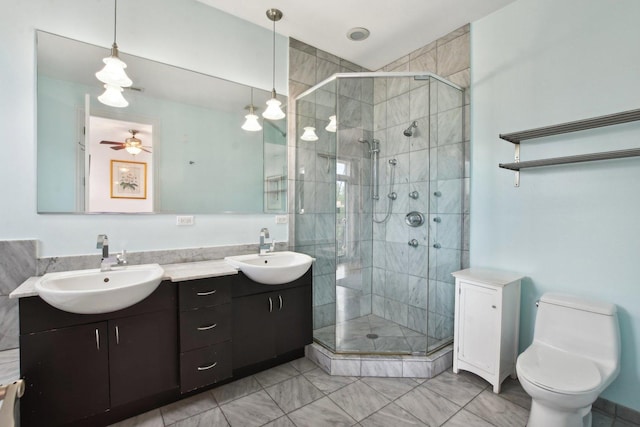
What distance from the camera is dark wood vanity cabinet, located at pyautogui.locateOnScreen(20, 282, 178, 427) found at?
1.44 meters

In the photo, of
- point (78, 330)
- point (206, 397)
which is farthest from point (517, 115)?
point (78, 330)

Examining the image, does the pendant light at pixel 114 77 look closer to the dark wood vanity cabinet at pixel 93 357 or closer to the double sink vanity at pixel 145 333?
the double sink vanity at pixel 145 333

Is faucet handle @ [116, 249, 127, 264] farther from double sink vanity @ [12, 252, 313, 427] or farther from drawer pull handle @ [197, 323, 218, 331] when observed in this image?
drawer pull handle @ [197, 323, 218, 331]

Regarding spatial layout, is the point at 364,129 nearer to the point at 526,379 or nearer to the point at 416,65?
the point at 416,65

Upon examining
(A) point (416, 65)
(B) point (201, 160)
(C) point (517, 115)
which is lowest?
(B) point (201, 160)

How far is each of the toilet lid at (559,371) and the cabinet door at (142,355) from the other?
2.00m

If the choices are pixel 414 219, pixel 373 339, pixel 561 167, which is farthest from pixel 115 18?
pixel 561 167

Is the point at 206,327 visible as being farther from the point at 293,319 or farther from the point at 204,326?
the point at 293,319

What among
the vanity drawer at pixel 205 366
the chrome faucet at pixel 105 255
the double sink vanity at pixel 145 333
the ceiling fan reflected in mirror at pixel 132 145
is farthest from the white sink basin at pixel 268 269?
the ceiling fan reflected in mirror at pixel 132 145

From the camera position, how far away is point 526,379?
5.07 ft

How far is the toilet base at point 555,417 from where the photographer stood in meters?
1.49

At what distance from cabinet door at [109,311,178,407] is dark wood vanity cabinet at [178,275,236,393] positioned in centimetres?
6

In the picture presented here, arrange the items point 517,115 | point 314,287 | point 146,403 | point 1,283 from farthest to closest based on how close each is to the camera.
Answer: point 314,287
point 517,115
point 146,403
point 1,283

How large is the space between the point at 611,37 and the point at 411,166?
5.01 feet
